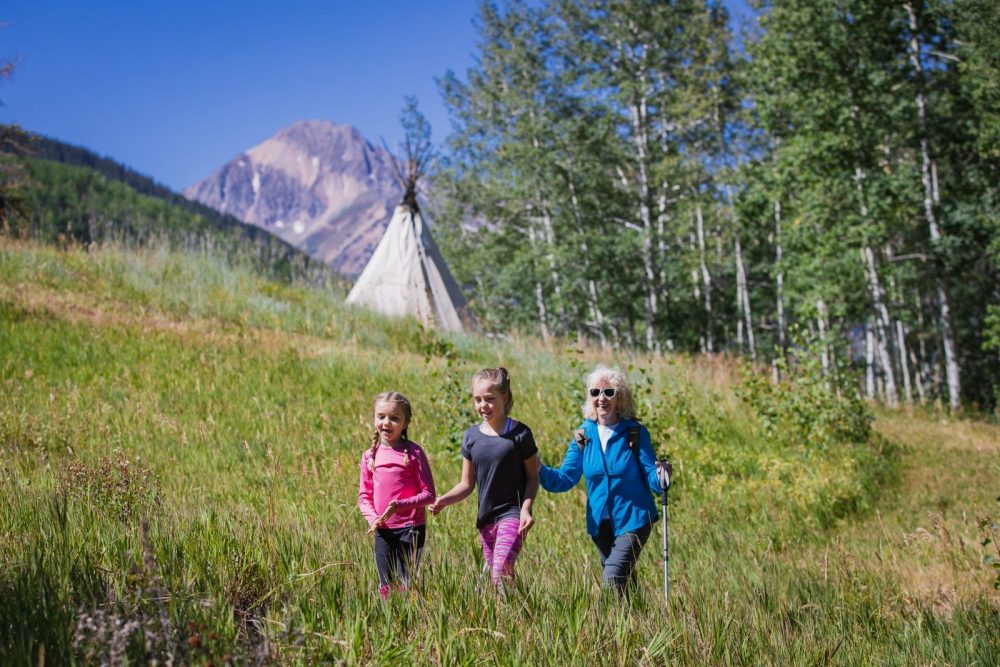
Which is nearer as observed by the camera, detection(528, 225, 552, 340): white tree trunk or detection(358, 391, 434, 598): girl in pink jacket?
detection(358, 391, 434, 598): girl in pink jacket

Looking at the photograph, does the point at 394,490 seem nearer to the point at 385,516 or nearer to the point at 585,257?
the point at 385,516

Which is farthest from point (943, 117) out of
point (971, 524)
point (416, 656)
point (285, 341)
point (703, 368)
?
point (416, 656)

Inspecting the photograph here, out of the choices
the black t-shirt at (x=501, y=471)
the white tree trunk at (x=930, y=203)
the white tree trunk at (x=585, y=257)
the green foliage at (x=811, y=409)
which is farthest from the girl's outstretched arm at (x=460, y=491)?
the white tree trunk at (x=585, y=257)

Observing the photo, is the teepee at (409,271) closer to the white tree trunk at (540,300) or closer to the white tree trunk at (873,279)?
the white tree trunk at (540,300)

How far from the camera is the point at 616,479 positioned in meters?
3.46

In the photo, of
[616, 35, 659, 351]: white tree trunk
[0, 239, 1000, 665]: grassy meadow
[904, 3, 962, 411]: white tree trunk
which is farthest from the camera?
[616, 35, 659, 351]: white tree trunk

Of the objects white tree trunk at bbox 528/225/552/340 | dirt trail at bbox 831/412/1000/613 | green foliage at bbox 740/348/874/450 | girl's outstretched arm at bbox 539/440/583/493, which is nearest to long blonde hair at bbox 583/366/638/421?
girl's outstretched arm at bbox 539/440/583/493

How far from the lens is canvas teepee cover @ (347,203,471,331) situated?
17234mm

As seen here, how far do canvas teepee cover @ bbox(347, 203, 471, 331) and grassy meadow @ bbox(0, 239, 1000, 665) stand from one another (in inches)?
144

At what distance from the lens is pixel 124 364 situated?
338 inches

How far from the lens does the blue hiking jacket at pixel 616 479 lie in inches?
135

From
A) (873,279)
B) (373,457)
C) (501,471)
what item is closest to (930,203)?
(873,279)

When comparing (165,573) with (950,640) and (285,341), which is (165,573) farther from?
(285,341)

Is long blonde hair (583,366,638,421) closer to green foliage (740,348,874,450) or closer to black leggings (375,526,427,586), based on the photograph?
black leggings (375,526,427,586)
